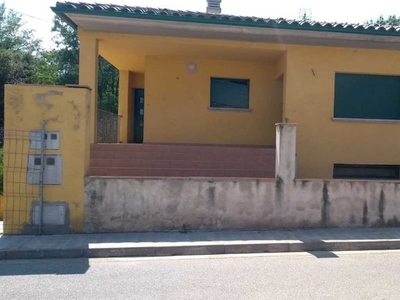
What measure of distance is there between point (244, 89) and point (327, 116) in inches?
111

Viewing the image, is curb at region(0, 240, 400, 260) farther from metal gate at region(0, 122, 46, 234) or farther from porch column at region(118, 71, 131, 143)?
porch column at region(118, 71, 131, 143)

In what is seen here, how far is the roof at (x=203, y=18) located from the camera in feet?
30.3

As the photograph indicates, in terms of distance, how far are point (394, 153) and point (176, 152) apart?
623cm

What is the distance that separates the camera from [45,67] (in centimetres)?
3725

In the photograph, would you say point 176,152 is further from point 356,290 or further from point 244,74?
point 356,290

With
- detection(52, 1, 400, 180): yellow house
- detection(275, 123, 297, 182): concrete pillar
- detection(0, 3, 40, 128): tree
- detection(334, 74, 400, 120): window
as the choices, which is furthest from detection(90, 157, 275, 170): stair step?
detection(0, 3, 40, 128): tree

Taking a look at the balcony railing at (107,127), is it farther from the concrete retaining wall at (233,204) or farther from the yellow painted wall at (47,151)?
the concrete retaining wall at (233,204)

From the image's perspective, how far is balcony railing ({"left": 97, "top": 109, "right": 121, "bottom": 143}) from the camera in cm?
1250

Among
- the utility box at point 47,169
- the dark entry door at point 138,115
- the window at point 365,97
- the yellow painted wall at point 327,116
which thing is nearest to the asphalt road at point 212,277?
the utility box at point 47,169

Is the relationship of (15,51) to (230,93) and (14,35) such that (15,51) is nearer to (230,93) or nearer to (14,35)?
(14,35)

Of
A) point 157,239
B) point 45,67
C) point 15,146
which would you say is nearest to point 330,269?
point 157,239

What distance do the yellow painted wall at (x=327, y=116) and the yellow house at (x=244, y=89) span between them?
28mm

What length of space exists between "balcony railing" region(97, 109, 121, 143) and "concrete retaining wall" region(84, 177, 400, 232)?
16.6 feet

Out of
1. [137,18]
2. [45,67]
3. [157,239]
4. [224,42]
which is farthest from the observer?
[45,67]
